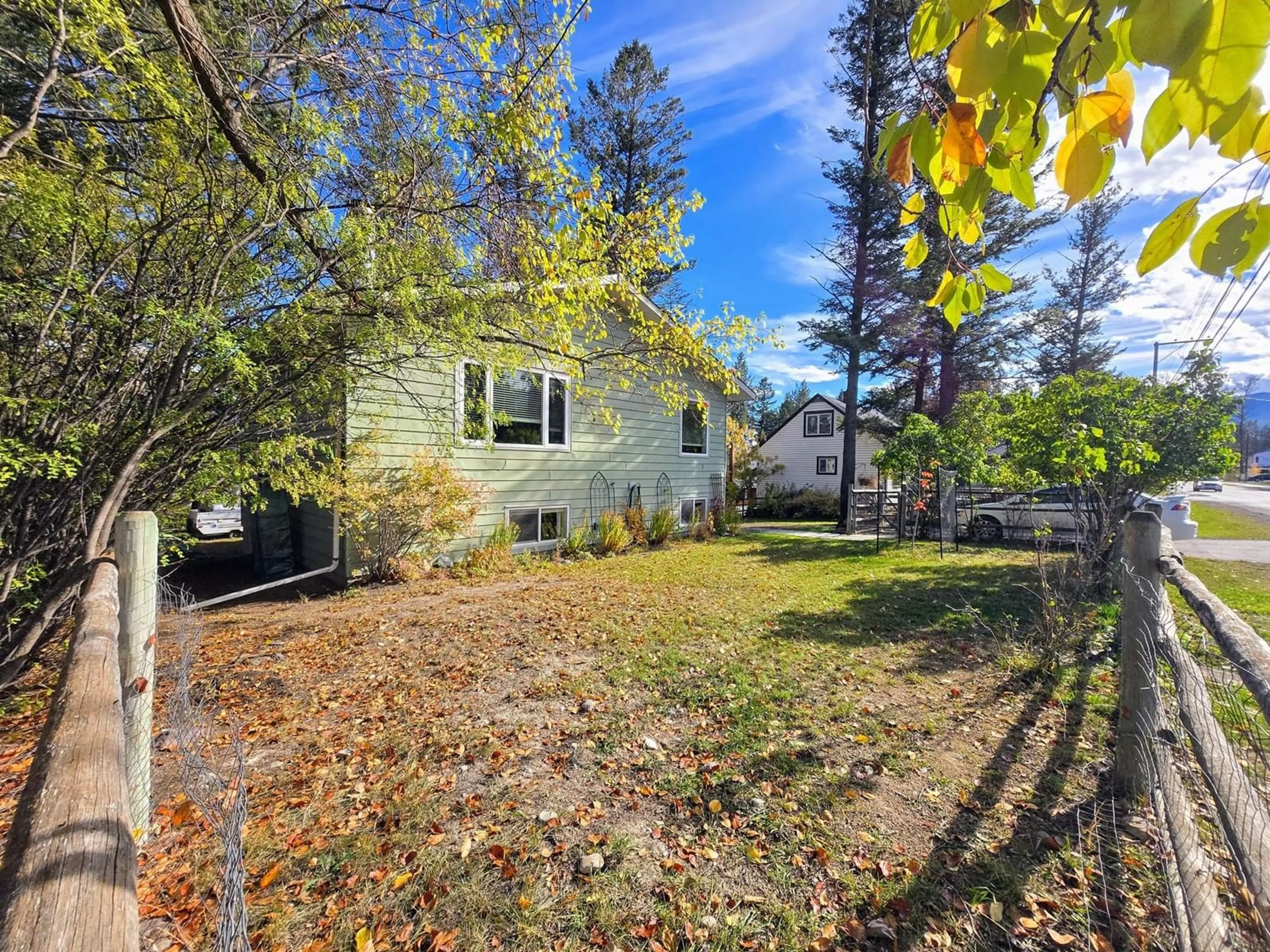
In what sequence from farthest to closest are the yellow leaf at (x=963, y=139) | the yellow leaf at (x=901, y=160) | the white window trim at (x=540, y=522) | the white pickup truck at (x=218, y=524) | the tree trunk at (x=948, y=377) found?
1. the tree trunk at (x=948, y=377)
2. the white pickup truck at (x=218, y=524)
3. the white window trim at (x=540, y=522)
4. the yellow leaf at (x=901, y=160)
5. the yellow leaf at (x=963, y=139)

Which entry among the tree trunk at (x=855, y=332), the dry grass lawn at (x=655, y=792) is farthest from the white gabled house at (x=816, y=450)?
the dry grass lawn at (x=655, y=792)

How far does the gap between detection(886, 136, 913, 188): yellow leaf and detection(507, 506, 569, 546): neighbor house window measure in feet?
26.8

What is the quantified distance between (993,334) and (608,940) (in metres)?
21.2

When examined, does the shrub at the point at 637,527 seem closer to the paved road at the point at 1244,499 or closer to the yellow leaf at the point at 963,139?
the yellow leaf at the point at 963,139

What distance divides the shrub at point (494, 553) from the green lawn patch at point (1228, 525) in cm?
1561

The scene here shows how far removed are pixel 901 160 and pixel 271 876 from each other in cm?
334

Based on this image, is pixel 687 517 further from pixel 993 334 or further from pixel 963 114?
pixel 993 334

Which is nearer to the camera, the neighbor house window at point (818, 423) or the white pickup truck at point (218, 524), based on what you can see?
the white pickup truck at point (218, 524)

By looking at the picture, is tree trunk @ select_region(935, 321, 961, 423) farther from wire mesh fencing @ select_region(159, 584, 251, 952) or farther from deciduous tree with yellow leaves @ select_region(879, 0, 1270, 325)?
wire mesh fencing @ select_region(159, 584, 251, 952)

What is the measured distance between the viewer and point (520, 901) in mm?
1968

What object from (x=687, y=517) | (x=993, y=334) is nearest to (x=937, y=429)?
(x=687, y=517)

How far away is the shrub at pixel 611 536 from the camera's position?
9.71m

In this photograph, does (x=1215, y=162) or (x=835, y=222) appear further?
(x=835, y=222)

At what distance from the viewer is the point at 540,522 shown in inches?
370
